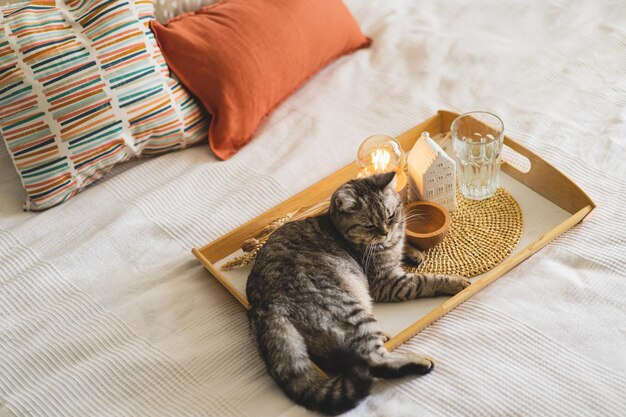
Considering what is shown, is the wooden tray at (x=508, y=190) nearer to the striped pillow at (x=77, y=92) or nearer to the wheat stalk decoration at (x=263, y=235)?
the wheat stalk decoration at (x=263, y=235)

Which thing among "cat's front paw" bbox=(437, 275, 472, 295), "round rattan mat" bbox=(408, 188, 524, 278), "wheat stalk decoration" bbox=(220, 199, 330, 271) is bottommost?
"round rattan mat" bbox=(408, 188, 524, 278)

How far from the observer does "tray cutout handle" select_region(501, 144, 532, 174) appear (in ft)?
5.53

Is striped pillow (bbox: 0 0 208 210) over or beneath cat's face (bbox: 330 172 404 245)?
over

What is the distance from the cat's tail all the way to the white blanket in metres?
0.05

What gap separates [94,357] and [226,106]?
2.69 ft

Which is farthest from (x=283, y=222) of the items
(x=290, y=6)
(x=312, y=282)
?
(x=290, y=6)

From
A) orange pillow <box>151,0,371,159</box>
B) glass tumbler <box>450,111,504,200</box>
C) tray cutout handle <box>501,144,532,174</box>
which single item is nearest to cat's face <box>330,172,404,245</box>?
glass tumbler <box>450,111,504,200</box>

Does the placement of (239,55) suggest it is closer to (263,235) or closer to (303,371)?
(263,235)

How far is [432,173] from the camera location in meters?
1.54

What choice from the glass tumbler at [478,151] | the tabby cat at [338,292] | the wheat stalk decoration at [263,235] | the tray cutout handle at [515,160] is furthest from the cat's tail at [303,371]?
the tray cutout handle at [515,160]

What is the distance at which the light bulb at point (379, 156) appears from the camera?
1663 millimetres

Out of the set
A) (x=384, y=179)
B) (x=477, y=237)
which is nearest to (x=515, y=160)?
(x=477, y=237)

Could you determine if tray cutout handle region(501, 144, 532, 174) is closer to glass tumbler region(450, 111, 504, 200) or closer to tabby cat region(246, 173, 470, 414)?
glass tumbler region(450, 111, 504, 200)

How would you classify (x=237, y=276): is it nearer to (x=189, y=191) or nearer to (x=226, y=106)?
(x=189, y=191)
